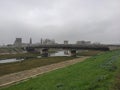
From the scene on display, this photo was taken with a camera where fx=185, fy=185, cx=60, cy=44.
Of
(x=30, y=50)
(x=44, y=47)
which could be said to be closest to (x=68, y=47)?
(x=44, y=47)

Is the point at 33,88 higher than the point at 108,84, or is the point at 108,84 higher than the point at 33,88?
the point at 108,84

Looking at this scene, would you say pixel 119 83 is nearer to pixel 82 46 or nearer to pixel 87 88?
pixel 87 88

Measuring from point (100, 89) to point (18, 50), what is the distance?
154 meters

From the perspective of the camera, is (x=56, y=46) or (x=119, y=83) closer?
(x=119, y=83)

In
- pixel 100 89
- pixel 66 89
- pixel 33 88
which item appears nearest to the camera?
pixel 100 89

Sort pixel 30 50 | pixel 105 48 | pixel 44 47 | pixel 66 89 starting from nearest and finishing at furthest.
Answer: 1. pixel 66 89
2. pixel 105 48
3. pixel 44 47
4. pixel 30 50

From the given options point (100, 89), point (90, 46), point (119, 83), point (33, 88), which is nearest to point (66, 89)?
point (100, 89)

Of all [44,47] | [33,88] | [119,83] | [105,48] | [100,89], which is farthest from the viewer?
[44,47]

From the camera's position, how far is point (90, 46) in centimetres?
10781

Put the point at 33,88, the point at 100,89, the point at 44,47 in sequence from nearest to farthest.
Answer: the point at 100,89 → the point at 33,88 → the point at 44,47

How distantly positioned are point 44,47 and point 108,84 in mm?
118887

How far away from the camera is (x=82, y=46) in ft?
361

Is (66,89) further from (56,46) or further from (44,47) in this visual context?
(44,47)

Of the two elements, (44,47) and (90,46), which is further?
(44,47)
